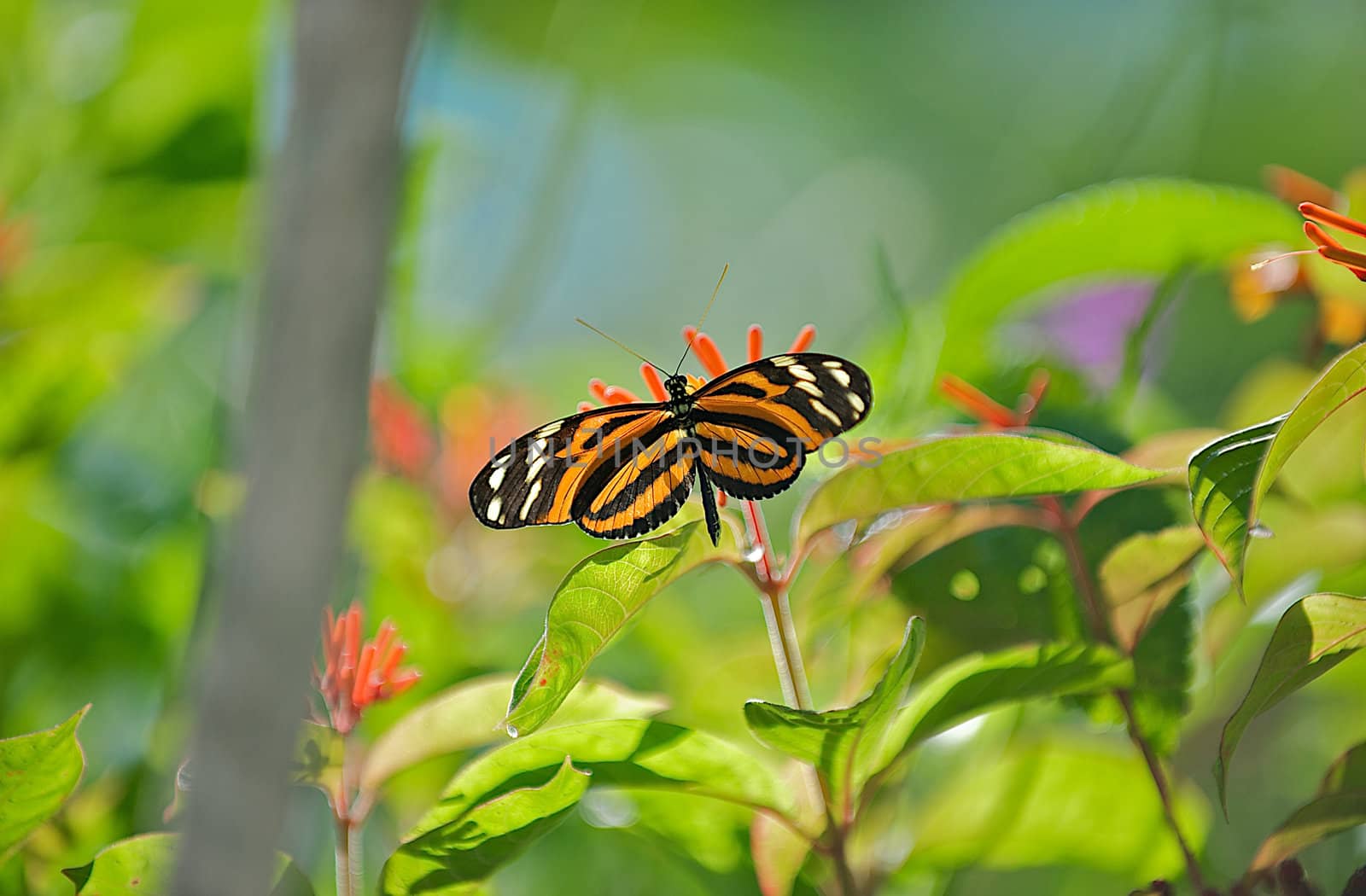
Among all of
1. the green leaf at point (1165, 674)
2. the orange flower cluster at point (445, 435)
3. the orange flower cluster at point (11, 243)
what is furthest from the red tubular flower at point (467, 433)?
the green leaf at point (1165, 674)

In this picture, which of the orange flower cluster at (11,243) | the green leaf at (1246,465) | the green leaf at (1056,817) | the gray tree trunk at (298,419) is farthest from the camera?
the orange flower cluster at (11,243)

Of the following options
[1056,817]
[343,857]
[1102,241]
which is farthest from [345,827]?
[1102,241]

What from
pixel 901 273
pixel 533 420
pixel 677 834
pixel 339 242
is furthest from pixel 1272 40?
pixel 339 242

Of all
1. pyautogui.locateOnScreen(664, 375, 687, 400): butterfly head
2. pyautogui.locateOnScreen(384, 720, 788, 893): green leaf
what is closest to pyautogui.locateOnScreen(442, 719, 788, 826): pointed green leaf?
pyautogui.locateOnScreen(384, 720, 788, 893): green leaf

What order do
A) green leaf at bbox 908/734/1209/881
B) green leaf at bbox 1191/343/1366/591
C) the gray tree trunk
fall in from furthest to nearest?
green leaf at bbox 908/734/1209/881 < green leaf at bbox 1191/343/1366/591 < the gray tree trunk

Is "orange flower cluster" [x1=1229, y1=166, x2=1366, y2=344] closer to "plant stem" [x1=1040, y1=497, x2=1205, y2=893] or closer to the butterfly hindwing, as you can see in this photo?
"plant stem" [x1=1040, y1=497, x2=1205, y2=893]

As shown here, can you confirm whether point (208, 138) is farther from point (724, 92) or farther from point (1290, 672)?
point (724, 92)

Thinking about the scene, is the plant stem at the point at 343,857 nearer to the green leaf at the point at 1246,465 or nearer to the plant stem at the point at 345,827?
the plant stem at the point at 345,827

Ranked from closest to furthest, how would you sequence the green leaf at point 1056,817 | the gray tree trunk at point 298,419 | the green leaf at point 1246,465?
the gray tree trunk at point 298,419 → the green leaf at point 1246,465 → the green leaf at point 1056,817
